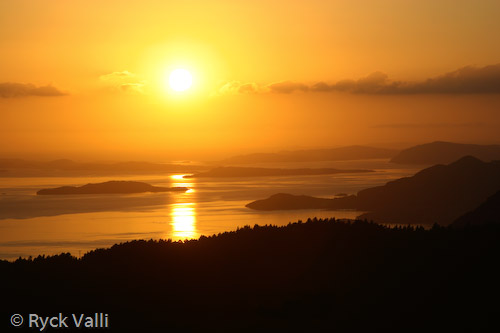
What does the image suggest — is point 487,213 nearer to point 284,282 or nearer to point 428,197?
point 428,197

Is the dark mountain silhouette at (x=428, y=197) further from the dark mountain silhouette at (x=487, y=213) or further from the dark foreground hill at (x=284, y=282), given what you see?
the dark foreground hill at (x=284, y=282)

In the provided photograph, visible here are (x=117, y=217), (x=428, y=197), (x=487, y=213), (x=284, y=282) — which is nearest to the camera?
(x=284, y=282)

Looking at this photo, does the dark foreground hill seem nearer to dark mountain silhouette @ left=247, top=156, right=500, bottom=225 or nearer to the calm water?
the calm water

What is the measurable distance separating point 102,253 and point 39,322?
1105 centimetres

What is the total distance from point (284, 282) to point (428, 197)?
11702cm

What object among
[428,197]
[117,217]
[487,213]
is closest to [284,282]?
[487,213]

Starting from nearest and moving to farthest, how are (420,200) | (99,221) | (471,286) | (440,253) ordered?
1. (471,286)
2. (440,253)
3. (99,221)
4. (420,200)

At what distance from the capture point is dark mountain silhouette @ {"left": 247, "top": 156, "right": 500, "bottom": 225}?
446 feet

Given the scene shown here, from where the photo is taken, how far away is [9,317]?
25656mm

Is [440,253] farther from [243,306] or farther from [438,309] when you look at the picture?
[243,306]

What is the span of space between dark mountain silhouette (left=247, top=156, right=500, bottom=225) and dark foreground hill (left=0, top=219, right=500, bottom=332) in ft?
326

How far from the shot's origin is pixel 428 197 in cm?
14075

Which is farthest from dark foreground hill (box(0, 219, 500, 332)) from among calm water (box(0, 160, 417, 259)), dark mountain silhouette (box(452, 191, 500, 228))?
calm water (box(0, 160, 417, 259))

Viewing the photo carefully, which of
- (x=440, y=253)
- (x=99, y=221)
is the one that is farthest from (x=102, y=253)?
(x=99, y=221)
